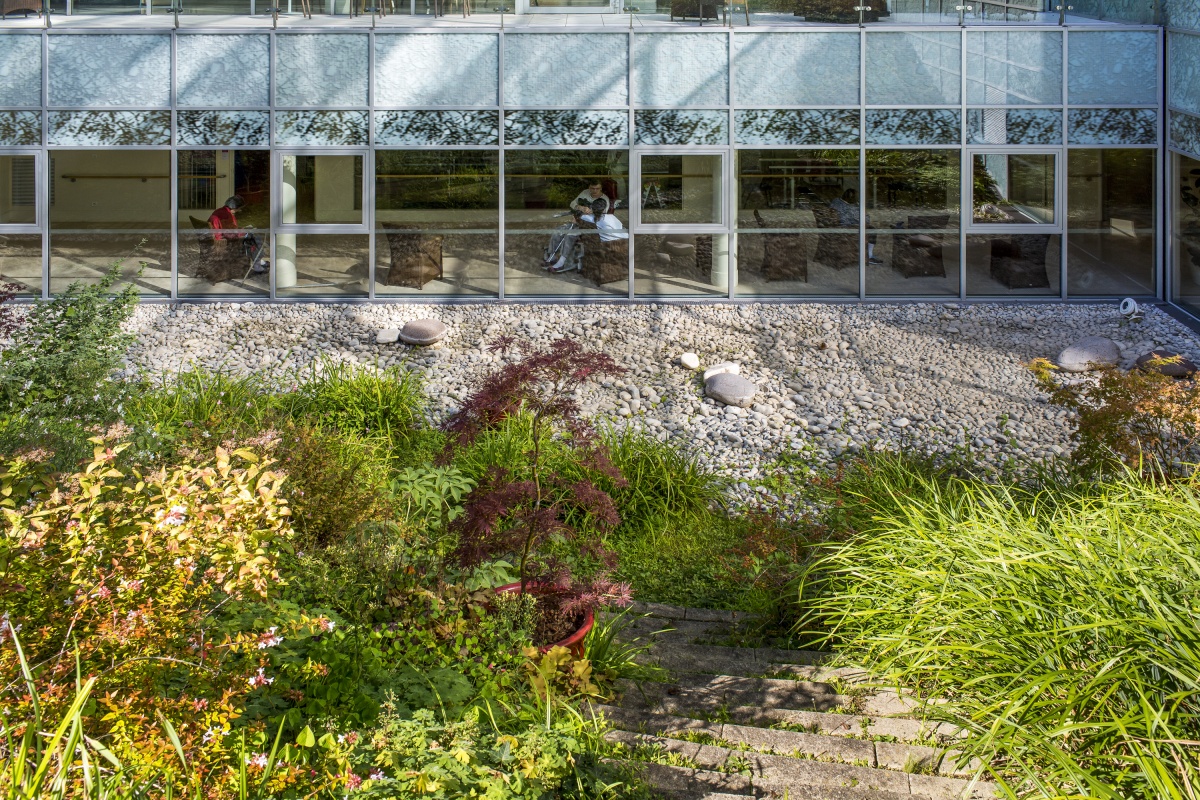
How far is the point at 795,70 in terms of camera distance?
45.3 ft

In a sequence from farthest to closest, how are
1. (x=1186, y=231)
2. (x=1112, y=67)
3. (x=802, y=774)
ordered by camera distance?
1. (x=1112, y=67)
2. (x=1186, y=231)
3. (x=802, y=774)

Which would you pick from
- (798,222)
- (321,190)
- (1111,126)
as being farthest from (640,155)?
(1111,126)

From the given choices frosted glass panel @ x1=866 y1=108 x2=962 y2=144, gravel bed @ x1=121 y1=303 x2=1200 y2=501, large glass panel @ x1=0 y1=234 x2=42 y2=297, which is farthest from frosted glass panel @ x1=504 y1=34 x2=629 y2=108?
large glass panel @ x1=0 y1=234 x2=42 y2=297

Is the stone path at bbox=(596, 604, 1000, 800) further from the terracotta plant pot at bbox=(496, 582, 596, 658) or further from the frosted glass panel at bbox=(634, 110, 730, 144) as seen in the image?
the frosted glass panel at bbox=(634, 110, 730, 144)

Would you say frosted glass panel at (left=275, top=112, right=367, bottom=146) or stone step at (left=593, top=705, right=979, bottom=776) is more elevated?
frosted glass panel at (left=275, top=112, right=367, bottom=146)

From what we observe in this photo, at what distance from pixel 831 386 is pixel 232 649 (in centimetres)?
853

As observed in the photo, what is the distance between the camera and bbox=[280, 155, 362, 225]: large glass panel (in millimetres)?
13773

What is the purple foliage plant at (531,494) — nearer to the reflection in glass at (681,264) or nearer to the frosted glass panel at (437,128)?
the reflection in glass at (681,264)

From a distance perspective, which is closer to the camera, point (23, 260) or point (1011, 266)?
point (23, 260)

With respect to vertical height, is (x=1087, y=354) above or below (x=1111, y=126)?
below

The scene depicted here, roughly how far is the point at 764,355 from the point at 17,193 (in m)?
9.17

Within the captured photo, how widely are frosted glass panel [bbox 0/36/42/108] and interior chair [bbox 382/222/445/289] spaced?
14.9ft

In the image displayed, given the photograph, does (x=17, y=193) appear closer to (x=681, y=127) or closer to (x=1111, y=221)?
(x=681, y=127)

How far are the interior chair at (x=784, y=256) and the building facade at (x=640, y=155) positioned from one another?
4 centimetres
